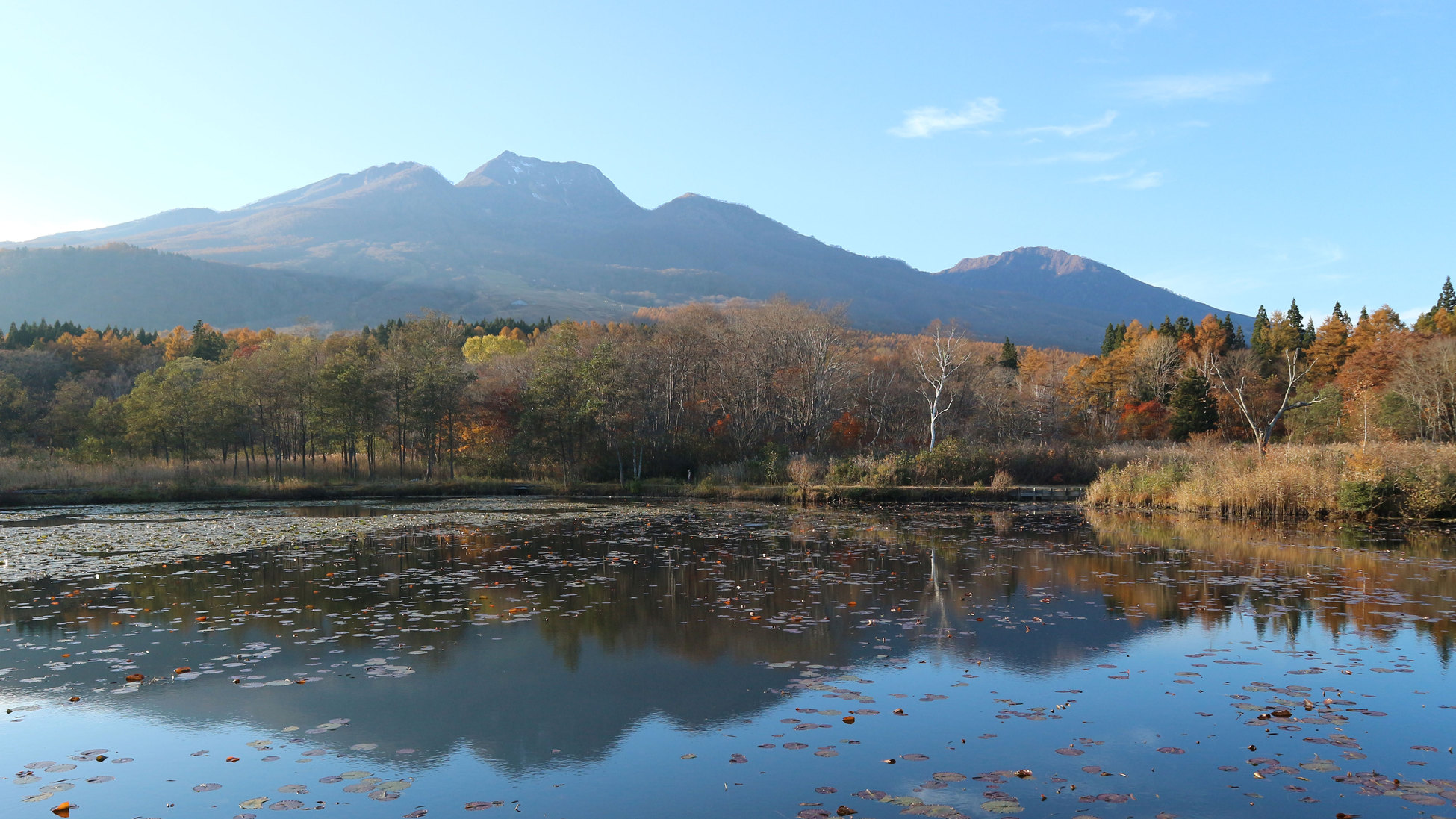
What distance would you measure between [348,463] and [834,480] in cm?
2646

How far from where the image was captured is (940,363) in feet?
153

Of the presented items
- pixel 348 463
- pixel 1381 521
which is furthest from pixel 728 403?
pixel 1381 521

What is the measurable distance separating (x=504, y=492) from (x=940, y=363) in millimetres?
24735

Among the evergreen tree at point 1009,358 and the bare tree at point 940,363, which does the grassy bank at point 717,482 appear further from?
the evergreen tree at point 1009,358

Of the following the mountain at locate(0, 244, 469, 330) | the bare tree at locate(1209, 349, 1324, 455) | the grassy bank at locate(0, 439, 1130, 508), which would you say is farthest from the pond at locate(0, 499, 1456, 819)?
the mountain at locate(0, 244, 469, 330)

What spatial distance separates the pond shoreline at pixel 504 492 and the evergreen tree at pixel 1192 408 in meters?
28.5

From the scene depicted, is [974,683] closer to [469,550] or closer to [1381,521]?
[469,550]

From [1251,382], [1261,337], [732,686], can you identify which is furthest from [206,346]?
[1261,337]

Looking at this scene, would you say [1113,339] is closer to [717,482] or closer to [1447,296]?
[1447,296]

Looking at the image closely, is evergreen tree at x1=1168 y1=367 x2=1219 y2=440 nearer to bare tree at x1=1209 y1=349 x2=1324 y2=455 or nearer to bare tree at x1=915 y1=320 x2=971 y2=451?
bare tree at x1=1209 y1=349 x2=1324 y2=455

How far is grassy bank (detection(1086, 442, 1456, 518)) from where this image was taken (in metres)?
22.2

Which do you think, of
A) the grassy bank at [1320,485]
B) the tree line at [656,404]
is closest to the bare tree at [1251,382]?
the tree line at [656,404]

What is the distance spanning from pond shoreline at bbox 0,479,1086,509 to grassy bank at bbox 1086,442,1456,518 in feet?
18.1

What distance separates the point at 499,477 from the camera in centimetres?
4272
